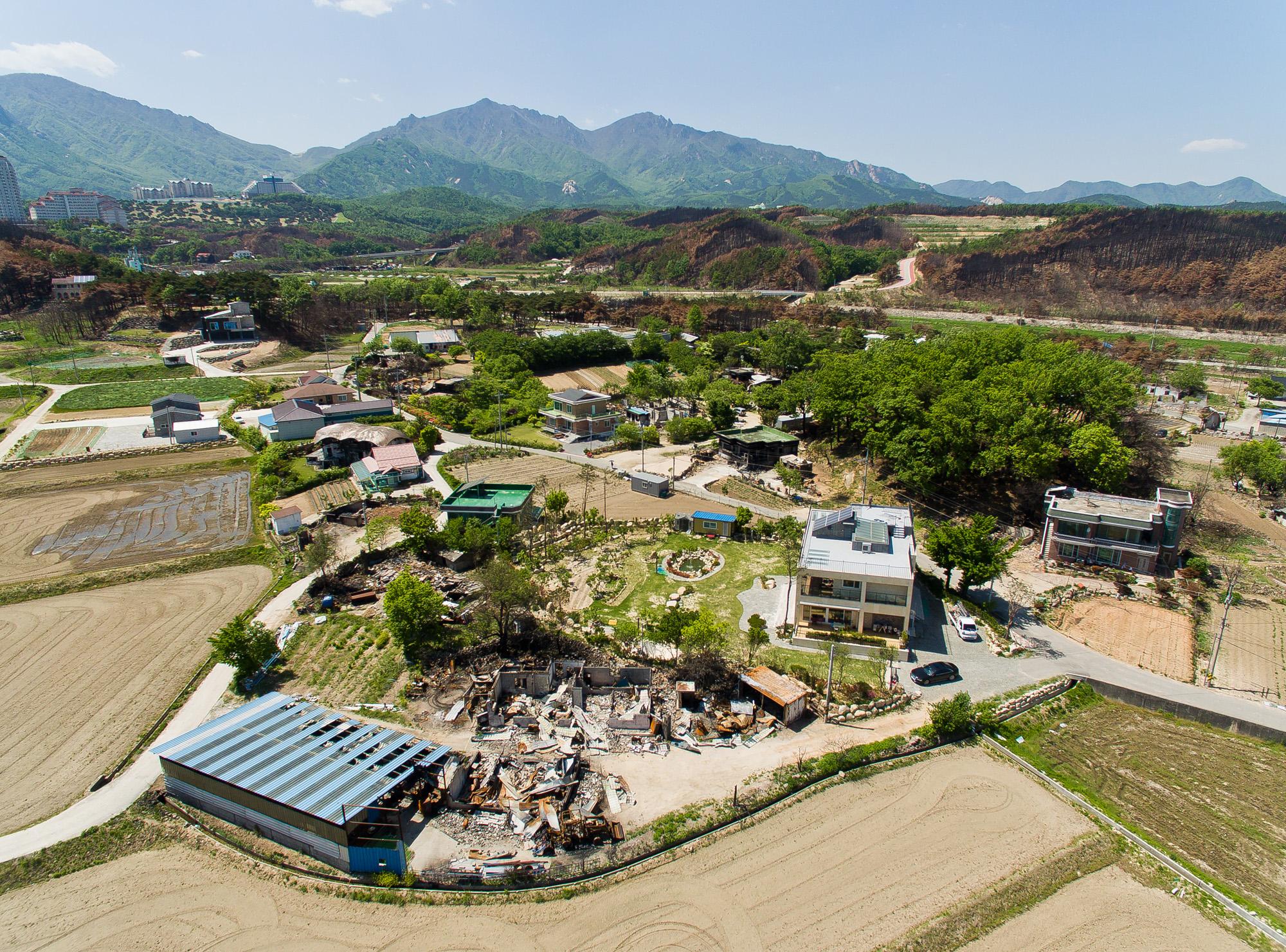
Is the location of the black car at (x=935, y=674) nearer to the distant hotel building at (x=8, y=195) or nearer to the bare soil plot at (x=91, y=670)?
the bare soil plot at (x=91, y=670)

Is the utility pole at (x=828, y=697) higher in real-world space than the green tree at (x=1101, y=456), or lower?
lower

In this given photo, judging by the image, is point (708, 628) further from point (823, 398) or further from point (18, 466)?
point (18, 466)

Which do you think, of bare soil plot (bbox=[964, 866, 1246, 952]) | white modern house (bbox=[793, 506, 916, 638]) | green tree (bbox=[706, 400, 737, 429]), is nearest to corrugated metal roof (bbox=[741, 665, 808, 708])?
white modern house (bbox=[793, 506, 916, 638])

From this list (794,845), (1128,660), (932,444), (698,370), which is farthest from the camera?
(698,370)

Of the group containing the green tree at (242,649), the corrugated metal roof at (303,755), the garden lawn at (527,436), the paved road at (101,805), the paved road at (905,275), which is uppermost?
the paved road at (905,275)

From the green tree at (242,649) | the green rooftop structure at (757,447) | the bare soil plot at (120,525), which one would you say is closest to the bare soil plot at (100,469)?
the bare soil plot at (120,525)

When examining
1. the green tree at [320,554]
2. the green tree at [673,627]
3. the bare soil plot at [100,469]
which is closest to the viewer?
the green tree at [673,627]

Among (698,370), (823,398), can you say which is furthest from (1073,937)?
(698,370)
